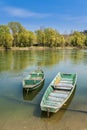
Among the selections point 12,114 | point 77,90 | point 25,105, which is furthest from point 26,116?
point 77,90

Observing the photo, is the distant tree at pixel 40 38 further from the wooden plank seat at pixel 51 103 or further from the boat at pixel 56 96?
the wooden plank seat at pixel 51 103

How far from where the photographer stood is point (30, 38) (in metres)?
87.3

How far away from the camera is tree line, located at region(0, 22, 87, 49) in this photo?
258 feet

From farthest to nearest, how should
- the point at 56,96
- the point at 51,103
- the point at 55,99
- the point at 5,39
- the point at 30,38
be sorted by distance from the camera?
the point at 30,38, the point at 5,39, the point at 56,96, the point at 55,99, the point at 51,103

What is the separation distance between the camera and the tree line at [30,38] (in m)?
78.8

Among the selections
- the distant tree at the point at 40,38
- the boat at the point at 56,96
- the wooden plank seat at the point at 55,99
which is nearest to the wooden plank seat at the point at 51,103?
the boat at the point at 56,96

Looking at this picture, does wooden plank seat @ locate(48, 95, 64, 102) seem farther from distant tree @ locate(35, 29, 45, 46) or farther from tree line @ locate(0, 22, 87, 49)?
distant tree @ locate(35, 29, 45, 46)

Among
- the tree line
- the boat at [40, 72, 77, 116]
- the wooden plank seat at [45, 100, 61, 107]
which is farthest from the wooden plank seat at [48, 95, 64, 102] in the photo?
the tree line

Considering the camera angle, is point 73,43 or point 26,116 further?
point 73,43

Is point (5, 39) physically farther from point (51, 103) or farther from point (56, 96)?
point (51, 103)

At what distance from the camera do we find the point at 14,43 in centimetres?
8744

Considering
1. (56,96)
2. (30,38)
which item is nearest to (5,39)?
(30,38)

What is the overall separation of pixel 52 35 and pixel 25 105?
8995 centimetres

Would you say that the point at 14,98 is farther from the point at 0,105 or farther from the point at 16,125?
the point at 16,125
